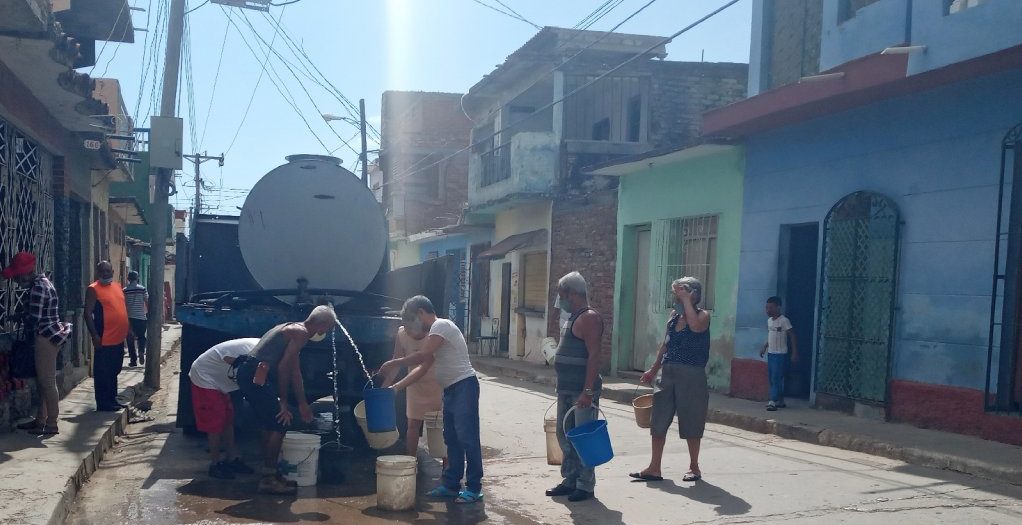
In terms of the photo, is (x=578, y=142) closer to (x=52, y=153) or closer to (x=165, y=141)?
(x=165, y=141)

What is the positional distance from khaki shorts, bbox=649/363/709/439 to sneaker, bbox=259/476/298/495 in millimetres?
2722

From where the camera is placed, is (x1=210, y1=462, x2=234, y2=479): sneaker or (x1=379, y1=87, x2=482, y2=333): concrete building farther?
(x1=379, y1=87, x2=482, y2=333): concrete building

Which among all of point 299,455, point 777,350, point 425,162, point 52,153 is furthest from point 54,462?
point 425,162

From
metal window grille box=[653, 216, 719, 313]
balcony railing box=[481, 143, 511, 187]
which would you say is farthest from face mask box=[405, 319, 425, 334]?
balcony railing box=[481, 143, 511, 187]

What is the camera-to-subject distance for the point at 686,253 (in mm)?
14492

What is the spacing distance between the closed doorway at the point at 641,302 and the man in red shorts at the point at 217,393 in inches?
382

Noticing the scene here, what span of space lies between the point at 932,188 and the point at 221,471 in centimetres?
739

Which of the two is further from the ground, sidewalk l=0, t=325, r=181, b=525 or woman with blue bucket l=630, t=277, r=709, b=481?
woman with blue bucket l=630, t=277, r=709, b=481

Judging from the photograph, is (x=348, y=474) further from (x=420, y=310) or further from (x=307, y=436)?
(x=420, y=310)

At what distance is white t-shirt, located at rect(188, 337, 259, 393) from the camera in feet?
22.7

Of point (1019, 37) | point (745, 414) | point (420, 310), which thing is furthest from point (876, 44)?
point (420, 310)

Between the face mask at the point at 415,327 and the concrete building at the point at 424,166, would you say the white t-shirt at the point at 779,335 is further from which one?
the concrete building at the point at 424,166

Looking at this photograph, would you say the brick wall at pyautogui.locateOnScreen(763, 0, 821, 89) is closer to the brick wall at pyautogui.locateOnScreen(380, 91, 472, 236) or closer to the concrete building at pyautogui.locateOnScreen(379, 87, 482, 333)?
the concrete building at pyautogui.locateOnScreen(379, 87, 482, 333)

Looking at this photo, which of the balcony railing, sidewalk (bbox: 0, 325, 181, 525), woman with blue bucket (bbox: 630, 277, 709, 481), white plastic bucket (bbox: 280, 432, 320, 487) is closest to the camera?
sidewalk (bbox: 0, 325, 181, 525)
